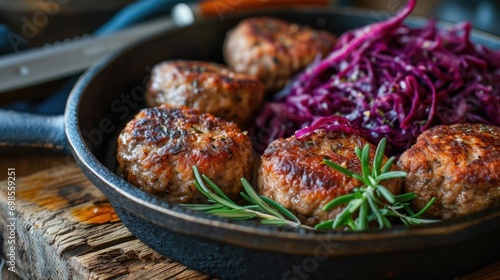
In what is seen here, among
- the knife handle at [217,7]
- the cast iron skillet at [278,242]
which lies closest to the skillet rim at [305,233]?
the cast iron skillet at [278,242]

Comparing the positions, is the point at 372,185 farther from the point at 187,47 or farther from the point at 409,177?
the point at 187,47

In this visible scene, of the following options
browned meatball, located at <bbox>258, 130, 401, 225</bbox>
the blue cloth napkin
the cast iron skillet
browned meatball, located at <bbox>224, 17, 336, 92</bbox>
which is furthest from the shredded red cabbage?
the blue cloth napkin

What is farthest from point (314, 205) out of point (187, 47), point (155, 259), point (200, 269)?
point (187, 47)

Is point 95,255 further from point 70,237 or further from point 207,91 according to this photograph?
point 207,91

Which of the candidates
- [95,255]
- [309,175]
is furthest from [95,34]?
[309,175]

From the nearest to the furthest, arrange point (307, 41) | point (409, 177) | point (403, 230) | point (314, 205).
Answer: point (403, 230) → point (314, 205) → point (409, 177) → point (307, 41)
